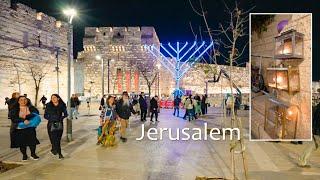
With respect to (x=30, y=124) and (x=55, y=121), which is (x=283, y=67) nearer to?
(x=55, y=121)

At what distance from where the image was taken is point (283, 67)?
20.3ft

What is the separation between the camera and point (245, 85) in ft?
207

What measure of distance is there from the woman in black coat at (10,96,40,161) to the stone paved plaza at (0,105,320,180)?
1.07 feet

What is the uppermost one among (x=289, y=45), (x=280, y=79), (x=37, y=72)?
(x=37, y=72)

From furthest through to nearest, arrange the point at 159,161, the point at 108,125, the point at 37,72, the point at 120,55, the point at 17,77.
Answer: the point at 120,55
the point at 37,72
the point at 17,77
the point at 108,125
the point at 159,161

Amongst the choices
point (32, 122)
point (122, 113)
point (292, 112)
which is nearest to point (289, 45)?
point (292, 112)

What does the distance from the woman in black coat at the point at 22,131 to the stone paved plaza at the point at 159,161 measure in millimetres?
326

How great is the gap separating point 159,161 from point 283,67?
355 centimetres

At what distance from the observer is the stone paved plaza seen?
24.6 ft

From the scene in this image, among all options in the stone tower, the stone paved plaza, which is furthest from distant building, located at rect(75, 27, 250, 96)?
the stone paved plaza

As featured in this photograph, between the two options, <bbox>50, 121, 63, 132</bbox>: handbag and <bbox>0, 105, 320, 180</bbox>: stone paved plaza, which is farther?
<bbox>50, 121, 63, 132</bbox>: handbag

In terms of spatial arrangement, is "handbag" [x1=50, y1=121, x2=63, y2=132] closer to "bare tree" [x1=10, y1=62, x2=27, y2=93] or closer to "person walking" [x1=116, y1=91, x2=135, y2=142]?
"person walking" [x1=116, y1=91, x2=135, y2=142]

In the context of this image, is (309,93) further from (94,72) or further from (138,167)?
(94,72)

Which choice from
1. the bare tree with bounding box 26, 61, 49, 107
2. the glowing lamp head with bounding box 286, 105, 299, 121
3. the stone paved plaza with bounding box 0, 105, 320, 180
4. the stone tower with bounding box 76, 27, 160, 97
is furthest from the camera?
the stone tower with bounding box 76, 27, 160, 97
